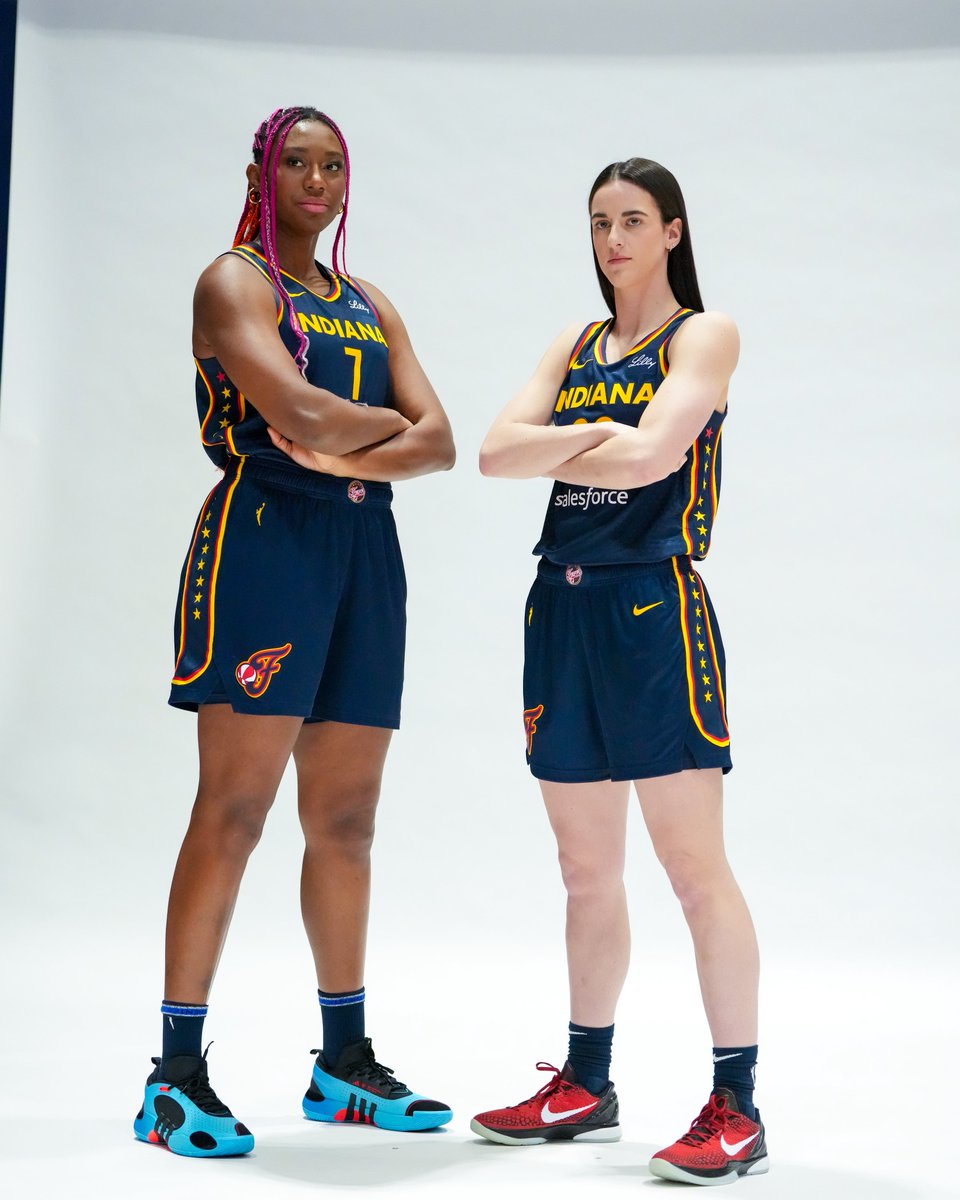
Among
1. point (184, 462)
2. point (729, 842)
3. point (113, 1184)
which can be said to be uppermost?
point (184, 462)

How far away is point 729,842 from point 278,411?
2.88 m

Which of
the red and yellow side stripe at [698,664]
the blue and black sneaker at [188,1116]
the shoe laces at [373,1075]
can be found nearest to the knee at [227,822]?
the blue and black sneaker at [188,1116]

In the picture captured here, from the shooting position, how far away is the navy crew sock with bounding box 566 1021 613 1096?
3.26 metres

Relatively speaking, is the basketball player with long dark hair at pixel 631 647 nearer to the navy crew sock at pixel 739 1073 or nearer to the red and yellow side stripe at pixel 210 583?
the navy crew sock at pixel 739 1073

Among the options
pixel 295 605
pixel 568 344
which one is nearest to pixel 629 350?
pixel 568 344

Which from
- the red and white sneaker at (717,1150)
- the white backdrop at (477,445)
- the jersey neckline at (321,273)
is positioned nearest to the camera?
the red and white sneaker at (717,1150)

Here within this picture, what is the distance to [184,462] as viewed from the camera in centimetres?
568

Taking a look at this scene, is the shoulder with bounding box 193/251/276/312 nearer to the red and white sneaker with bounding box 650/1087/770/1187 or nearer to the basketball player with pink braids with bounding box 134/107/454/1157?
the basketball player with pink braids with bounding box 134/107/454/1157

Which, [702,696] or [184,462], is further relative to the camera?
[184,462]

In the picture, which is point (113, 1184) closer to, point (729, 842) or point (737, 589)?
point (729, 842)

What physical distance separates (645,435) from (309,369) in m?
0.74

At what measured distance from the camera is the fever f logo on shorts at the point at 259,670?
3119 millimetres

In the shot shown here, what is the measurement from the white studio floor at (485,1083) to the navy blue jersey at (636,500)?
1.19 m

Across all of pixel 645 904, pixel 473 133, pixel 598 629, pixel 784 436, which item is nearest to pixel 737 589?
pixel 784 436
